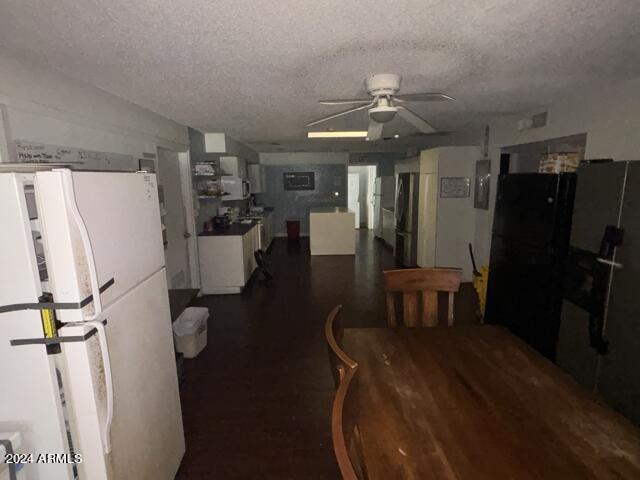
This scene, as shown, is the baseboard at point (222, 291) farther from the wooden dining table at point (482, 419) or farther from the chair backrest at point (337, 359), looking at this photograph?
the chair backrest at point (337, 359)

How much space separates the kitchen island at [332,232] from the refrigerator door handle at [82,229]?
5.54 m

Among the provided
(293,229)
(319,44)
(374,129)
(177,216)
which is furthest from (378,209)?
(319,44)

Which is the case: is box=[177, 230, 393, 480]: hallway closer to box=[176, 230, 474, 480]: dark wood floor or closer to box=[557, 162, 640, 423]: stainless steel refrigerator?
box=[176, 230, 474, 480]: dark wood floor

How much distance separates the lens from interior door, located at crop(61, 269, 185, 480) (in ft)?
3.58

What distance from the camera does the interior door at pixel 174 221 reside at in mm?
3777

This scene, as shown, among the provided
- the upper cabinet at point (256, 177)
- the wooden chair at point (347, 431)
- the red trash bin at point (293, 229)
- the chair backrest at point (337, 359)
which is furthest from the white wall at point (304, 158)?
the wooden chair at point (347, 431)

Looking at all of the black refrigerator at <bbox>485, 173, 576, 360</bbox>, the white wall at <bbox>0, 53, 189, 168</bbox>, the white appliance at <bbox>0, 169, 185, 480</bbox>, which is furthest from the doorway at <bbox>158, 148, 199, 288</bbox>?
the black refrigerator at <bbox>485, 173, 576, 360</bbox>

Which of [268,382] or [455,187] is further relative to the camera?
[455,187]

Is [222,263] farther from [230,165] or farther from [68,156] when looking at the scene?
[68,156]

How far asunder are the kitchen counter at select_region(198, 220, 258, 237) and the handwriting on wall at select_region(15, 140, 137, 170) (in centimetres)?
190

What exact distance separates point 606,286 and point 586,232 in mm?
364

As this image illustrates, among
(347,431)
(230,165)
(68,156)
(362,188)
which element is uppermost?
(230,165)

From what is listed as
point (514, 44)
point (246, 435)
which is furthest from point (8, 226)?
point (514, 44)

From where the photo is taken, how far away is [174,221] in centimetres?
400
